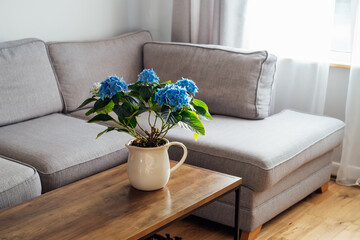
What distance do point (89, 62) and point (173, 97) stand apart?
1467 millimetres

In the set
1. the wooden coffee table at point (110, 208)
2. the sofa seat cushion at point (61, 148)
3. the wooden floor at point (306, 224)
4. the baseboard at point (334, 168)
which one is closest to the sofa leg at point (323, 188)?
the wooden floor at point (306, 224)

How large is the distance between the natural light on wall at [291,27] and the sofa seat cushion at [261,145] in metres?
0.50

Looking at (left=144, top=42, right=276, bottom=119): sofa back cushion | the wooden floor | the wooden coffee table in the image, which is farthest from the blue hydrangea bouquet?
(left=144, top=42, right=276, bottom=119): sofa back cushion

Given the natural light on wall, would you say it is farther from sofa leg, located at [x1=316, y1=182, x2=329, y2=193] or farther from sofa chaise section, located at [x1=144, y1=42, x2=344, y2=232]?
sofa leg, located at [x1=316, y1=182, x2=329, y2=193]

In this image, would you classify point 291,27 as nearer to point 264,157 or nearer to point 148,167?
point 264,157

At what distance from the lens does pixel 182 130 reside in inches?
98.7

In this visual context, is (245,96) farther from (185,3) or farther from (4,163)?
(4,163)

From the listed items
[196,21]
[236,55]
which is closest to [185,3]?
[196,21]

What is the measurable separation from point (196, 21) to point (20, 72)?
4.22 feet

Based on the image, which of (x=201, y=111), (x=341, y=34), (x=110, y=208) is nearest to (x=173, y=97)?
(x=201, y=111)

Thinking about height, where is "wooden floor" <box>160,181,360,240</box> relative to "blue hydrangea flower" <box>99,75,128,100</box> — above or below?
below

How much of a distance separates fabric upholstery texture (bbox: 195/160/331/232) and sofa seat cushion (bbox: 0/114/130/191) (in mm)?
499

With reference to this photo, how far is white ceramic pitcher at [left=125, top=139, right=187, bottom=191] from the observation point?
171 centimetres

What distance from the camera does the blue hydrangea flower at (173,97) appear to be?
5.17 feet
